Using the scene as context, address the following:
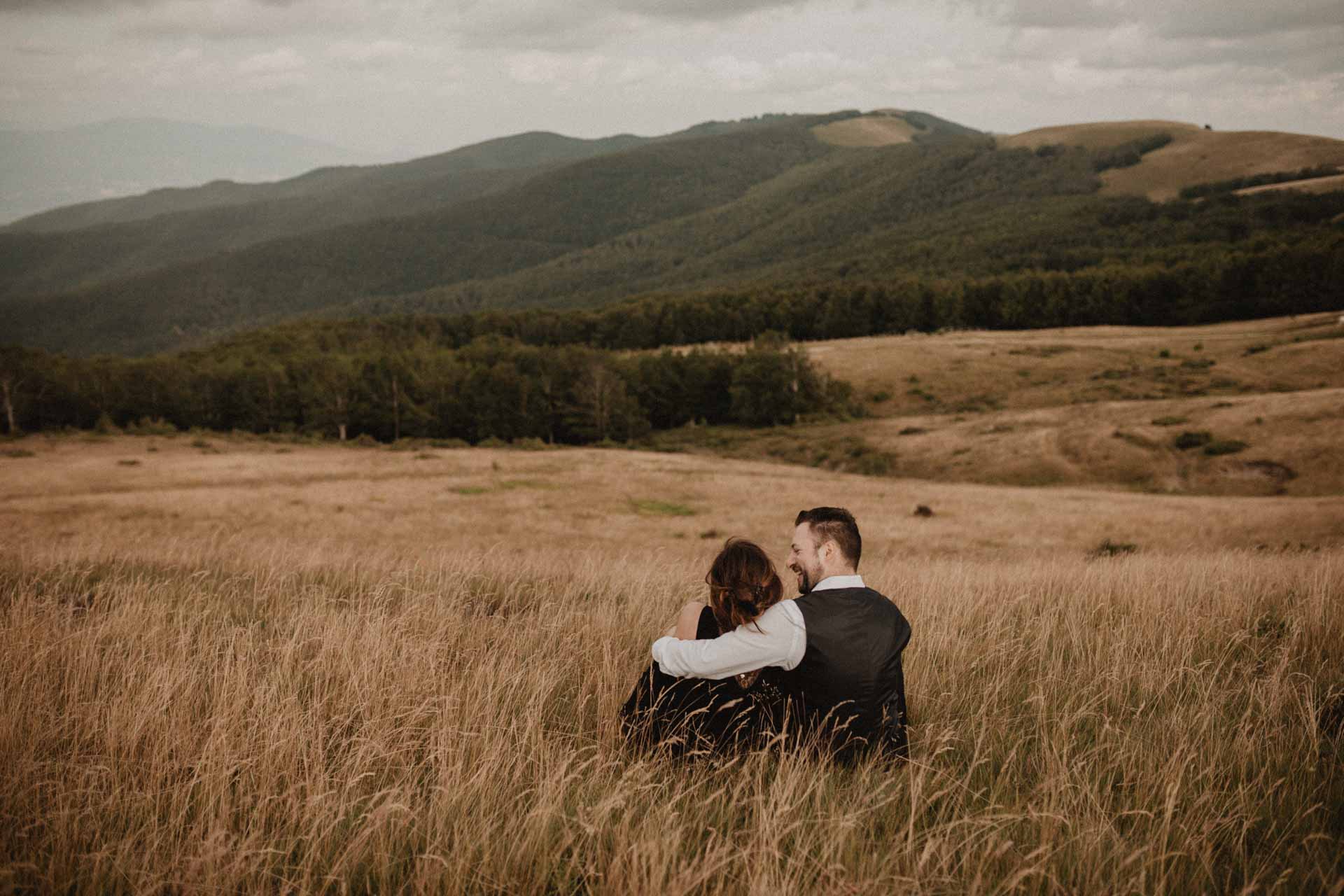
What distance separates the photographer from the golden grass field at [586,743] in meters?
3.00

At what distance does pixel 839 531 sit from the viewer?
4.32 meters

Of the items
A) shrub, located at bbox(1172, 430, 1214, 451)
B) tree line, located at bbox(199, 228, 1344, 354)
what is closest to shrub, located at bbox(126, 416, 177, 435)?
tree line, located at bbox(199, 228, 1344, 354)

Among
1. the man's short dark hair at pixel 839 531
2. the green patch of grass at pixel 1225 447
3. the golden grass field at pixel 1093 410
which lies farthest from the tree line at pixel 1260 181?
the man's short dark hair at pixel 839 531

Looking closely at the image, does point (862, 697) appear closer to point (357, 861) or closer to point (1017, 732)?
point (1017, 732)

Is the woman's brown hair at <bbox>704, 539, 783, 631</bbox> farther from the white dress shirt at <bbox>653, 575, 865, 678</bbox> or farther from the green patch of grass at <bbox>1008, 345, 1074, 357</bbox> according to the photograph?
the green patch of grass at <bbox>1008, 345, 1074, 357</bbox>

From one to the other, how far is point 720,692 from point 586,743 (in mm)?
840

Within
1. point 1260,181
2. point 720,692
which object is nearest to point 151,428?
point 720,692

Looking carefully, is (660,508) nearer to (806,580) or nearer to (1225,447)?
(1225,447)

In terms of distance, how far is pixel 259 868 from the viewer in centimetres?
303

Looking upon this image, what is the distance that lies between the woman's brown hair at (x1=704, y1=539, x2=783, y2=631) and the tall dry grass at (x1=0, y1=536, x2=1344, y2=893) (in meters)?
0.78

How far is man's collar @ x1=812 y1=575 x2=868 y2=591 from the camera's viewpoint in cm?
421

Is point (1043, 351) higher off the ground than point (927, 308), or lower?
lower

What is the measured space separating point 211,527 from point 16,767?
3435 cm

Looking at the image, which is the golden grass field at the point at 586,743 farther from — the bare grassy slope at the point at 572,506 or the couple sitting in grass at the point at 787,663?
the bare grassy slope at the point at 572,506
